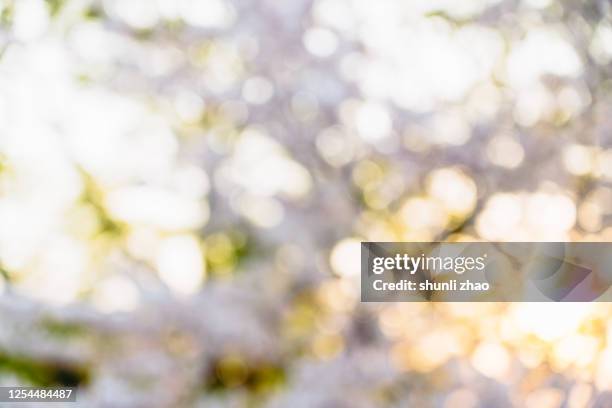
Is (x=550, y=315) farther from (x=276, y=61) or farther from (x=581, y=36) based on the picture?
(x=276, y=61)

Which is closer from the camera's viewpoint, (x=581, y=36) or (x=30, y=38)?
(x=30, y=38)

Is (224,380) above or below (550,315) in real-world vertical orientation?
below

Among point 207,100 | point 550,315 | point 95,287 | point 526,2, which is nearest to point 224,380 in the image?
point 95,287

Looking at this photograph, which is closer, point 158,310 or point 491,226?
point 158,310

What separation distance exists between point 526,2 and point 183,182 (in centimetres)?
53

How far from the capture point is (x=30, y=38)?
0.67m

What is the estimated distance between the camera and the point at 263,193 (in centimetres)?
71

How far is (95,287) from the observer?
667 millimetres

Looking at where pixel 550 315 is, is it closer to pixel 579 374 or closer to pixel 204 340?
pixel 579 374

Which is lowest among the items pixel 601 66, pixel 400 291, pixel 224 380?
pixel 224 380

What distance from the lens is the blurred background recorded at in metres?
0.67

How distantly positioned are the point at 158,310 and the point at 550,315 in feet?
1.72

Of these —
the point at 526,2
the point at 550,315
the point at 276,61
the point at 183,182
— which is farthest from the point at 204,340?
the point at 526,2

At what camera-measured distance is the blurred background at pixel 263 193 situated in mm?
668
